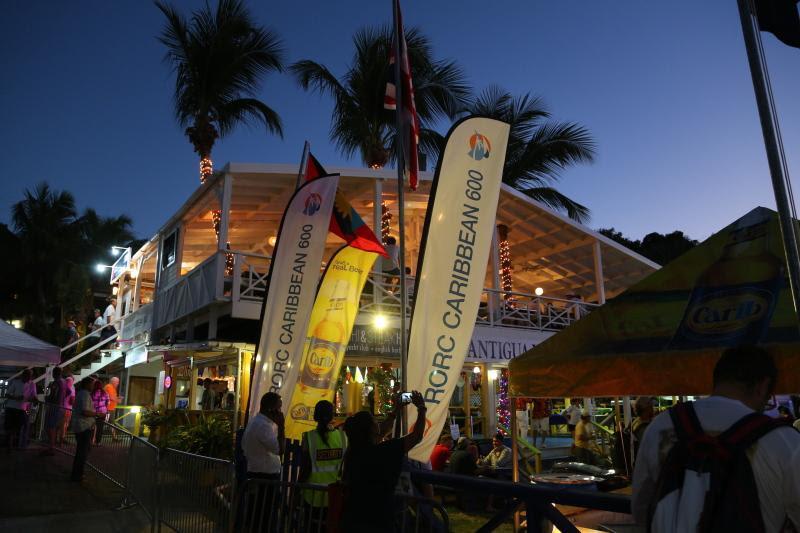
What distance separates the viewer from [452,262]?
624 cm

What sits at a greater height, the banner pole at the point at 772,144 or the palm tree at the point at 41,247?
the palm tree at the point at 41,247

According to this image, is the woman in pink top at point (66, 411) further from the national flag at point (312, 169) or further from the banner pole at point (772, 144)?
the banner pole at point (772, 144)

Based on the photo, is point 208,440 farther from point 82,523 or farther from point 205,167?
point 205,167

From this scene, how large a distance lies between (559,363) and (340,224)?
16.0ft

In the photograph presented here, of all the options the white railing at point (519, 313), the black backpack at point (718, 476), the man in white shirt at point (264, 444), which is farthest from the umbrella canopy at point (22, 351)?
the black backpack at point (718, 476)

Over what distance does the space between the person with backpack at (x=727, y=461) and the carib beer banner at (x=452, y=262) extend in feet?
10.9

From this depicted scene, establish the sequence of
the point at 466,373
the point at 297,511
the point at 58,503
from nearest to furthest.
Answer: the point at 297,511, the point at 58,503, the point at 466,373

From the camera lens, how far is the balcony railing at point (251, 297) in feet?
45.9

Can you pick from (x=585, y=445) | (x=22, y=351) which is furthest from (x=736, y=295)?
(x=22, y=351)

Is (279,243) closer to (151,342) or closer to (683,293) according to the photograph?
(683,293)

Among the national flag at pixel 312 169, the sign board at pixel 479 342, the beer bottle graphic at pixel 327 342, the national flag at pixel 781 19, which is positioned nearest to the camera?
the national flag at pixel 781 19

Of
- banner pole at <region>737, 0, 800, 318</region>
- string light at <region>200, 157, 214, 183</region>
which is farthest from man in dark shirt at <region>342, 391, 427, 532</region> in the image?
string light at <region>200, 157, 214, 183</region>

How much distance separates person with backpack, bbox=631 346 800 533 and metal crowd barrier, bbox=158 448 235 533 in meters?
4.01

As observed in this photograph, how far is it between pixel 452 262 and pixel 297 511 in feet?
8.97
